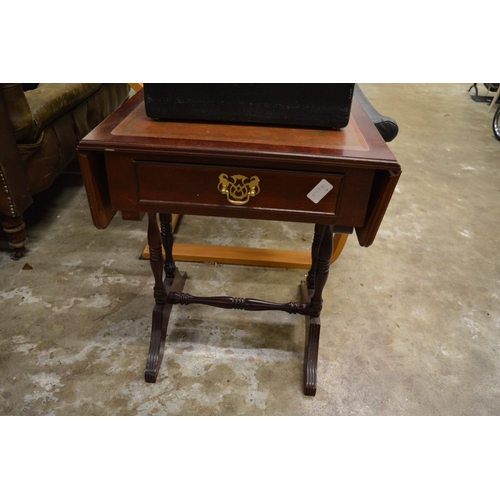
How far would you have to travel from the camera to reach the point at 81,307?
1614mm

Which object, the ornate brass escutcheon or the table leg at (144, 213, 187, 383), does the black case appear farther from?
the table leg at (144, 213, 187, 383)

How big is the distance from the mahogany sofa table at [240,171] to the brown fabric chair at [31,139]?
89cm

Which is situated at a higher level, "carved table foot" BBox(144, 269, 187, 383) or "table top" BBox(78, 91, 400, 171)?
"table top" BBox(78, 91, 400, 171)

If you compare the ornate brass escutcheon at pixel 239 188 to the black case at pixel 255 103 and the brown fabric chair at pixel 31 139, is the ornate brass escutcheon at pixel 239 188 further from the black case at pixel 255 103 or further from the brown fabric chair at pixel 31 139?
the brown fabric chair at pixel 31 139

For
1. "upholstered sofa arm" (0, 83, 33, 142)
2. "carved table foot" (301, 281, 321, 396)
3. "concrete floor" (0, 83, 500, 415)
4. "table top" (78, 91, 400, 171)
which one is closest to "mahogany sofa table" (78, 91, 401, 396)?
"table top" (78, 91, 400, 171)

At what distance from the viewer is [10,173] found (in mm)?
1658

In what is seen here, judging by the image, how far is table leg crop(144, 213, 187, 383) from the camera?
1.27 meters

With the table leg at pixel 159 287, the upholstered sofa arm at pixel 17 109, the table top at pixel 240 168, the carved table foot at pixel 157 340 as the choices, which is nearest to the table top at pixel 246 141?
the table top at pixel 240 168

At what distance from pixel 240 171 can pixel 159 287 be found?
67 cm

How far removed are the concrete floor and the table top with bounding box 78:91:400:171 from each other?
862 millimetres

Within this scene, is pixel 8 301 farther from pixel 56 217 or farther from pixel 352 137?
pixel 352 137

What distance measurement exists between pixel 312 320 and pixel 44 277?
4.15 ft

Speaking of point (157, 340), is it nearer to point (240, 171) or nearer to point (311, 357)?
point (311, 357)

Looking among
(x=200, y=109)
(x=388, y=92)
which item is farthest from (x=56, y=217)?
(x=388, y=92)
